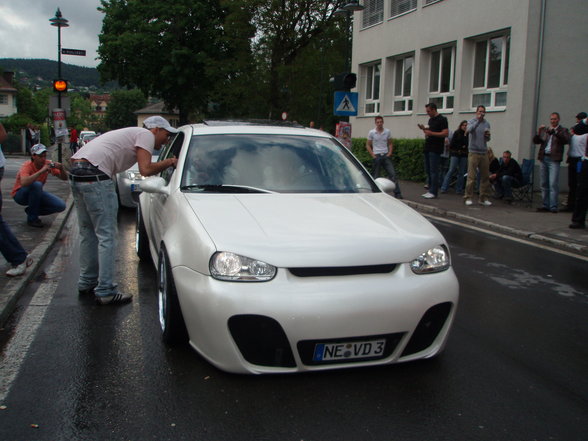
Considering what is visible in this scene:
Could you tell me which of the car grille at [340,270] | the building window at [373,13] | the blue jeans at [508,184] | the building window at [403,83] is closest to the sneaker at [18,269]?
the car grille at [340,270]

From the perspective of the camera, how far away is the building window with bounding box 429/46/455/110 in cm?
1959

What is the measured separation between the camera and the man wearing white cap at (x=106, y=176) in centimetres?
513

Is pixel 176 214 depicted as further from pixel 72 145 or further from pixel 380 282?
pixel 72 145

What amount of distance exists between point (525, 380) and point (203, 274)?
2.08m

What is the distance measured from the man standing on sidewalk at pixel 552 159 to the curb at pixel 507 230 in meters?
1.74

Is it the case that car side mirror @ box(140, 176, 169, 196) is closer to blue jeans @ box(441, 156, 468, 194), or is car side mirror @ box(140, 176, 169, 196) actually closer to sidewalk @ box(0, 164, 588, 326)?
sidewalk @ box(0, 164, 588, 326)

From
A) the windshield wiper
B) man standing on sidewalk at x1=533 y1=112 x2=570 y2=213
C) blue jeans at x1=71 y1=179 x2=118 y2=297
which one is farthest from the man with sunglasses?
man standing on sidewalk at x1=533 y1=112 x2=570 y2=213

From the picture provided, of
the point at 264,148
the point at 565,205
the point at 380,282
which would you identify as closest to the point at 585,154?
the point at 565,205

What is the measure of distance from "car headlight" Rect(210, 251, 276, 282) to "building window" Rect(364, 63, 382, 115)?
21718mm

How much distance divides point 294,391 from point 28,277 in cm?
376

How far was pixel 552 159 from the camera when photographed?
A: 11781 mm

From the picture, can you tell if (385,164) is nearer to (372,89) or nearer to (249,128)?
(249,128)

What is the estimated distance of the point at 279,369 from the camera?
11.4ft

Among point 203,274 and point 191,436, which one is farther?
point 203,274
